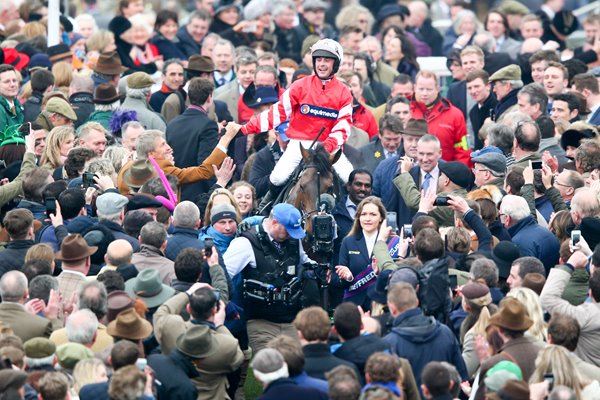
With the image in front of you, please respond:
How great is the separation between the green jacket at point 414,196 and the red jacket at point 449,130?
2.06 metres

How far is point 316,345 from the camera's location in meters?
9.79

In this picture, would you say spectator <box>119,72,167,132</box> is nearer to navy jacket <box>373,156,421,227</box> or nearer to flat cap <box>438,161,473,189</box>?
navy jacket <box>373,156,421,227</box>

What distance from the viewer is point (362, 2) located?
2598 centimetres

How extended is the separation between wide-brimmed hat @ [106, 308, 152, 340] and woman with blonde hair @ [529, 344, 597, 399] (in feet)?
8.43

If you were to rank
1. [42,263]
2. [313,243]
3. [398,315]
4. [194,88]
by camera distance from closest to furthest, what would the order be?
[398,315] < [42,263] < [313,243] < [194,88]

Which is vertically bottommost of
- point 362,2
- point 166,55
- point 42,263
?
point 362,2

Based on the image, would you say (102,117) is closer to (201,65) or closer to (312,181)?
(201,65)

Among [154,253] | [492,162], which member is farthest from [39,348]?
[492,162]

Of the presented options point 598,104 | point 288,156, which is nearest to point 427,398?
point 288,156

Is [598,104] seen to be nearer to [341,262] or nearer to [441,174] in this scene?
[441,174]

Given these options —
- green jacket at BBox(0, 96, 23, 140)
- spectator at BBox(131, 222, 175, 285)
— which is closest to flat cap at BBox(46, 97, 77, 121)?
green jacket at BBox(0, 96, 23, 140)

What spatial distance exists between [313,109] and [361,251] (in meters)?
1.74

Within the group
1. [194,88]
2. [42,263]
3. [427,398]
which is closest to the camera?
[427,398]

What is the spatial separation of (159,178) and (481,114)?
16.3 ft
